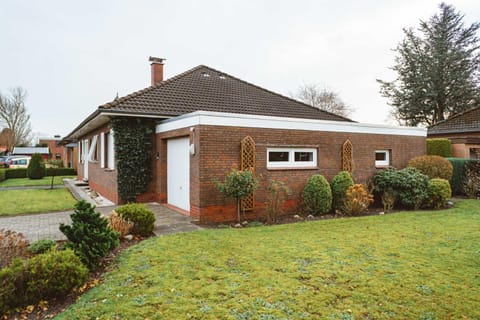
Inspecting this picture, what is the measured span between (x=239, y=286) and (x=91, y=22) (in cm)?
1210

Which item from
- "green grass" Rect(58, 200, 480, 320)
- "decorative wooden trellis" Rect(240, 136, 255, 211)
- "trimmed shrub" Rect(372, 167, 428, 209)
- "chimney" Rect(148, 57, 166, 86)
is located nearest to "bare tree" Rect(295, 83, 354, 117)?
"chimney" Rect(148, 57, 166, 86)

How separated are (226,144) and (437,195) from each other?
7518 millimetres

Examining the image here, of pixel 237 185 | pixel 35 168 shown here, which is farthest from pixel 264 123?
pixel 35 168

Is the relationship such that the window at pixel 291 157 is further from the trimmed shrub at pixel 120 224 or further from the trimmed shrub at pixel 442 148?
the trimmed shrub at pixel 442 148

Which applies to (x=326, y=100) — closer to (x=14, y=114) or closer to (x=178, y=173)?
(x=178, y=173)

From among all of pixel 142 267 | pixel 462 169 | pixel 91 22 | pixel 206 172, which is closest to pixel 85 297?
pixel 142 267

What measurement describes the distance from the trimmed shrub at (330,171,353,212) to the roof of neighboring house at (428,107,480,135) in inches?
600

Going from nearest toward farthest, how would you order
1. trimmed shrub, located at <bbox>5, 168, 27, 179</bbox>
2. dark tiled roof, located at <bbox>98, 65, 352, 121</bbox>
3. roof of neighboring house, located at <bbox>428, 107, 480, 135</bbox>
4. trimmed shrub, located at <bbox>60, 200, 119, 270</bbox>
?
trimmed shrub, located at <bbox>60, 200, 119, 270</bbox>
dark tiled roof, located at <bbox>98, 65, 352, 121</bbox>
roof of neighboring house, located at <bbox>428, 107, 480, 135</bbox>
trimmed shrub, located at <bbox>5, 168, 27, 179</bbox>

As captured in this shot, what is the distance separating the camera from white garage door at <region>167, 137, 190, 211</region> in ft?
29.9

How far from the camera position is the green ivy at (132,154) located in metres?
10.5

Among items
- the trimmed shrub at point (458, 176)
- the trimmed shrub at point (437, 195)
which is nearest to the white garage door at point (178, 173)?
the trimmed shrub at point (437, 195)

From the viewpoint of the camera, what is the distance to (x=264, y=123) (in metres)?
8.87

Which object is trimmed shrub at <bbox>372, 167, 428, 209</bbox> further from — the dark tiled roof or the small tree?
the small tree

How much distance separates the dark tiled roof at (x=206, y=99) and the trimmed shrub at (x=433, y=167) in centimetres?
486
